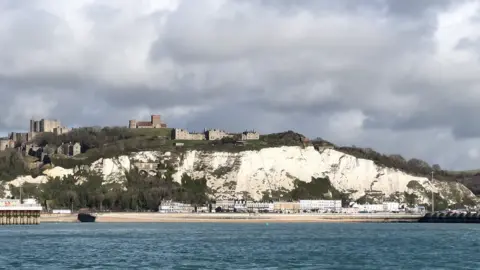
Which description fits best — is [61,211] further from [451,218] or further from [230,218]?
[451,218]

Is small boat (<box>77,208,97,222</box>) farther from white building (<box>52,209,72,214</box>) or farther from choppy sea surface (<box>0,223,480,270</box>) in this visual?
choppy sea surface (<box>0,223,480,270</box>)

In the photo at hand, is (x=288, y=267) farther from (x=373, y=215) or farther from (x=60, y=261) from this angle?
(x=373, y=215)

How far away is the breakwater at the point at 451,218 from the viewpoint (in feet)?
581

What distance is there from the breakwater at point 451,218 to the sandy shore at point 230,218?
3095 millimetres

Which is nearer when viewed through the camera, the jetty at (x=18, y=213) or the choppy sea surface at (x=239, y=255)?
the choppy sea surface at (x=239, y=255)

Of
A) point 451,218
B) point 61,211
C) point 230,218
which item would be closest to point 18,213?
point 61,211

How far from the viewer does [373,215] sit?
7677 inches

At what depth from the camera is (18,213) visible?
538 ft

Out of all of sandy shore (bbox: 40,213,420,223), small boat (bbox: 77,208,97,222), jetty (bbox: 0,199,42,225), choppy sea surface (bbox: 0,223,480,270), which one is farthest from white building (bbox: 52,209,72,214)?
choppy sea surface (bbox: 0,223,480,270)

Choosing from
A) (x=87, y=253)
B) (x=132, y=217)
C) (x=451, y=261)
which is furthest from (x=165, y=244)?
(x=132, y=217)

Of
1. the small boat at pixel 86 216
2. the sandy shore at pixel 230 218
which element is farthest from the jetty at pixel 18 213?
the small boat at pixel 86 216

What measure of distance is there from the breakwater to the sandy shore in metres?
3.09

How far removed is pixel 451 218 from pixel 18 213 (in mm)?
88924

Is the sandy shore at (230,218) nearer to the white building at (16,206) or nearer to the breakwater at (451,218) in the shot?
the breakwater at (451,218)
